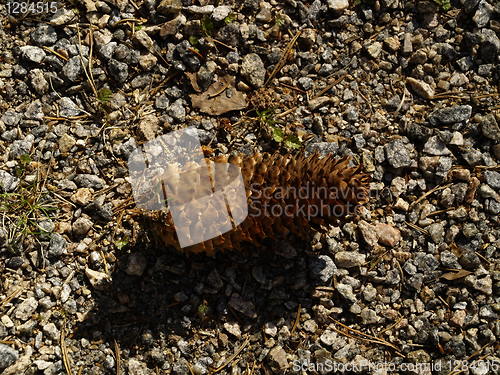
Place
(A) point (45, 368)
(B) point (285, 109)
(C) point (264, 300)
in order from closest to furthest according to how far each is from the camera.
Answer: (A) point (45, 368)
(C) point (264, 300)
(B) point (285, 109)

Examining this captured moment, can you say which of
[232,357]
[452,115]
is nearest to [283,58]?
[452,115]

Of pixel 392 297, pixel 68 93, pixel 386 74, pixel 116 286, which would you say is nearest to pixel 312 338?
pixel 392 297

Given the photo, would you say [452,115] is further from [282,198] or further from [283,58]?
[282,198]

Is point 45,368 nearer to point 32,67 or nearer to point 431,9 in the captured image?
point 32,67

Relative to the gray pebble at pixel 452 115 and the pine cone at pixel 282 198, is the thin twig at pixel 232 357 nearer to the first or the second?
the pine cone at pixel 282 198

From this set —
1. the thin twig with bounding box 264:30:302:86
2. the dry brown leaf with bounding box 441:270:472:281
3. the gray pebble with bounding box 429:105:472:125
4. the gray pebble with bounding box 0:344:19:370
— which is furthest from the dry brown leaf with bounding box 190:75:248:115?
the gray pebble with bounding box 0:344:19:370

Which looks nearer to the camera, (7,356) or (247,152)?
(7,356)
